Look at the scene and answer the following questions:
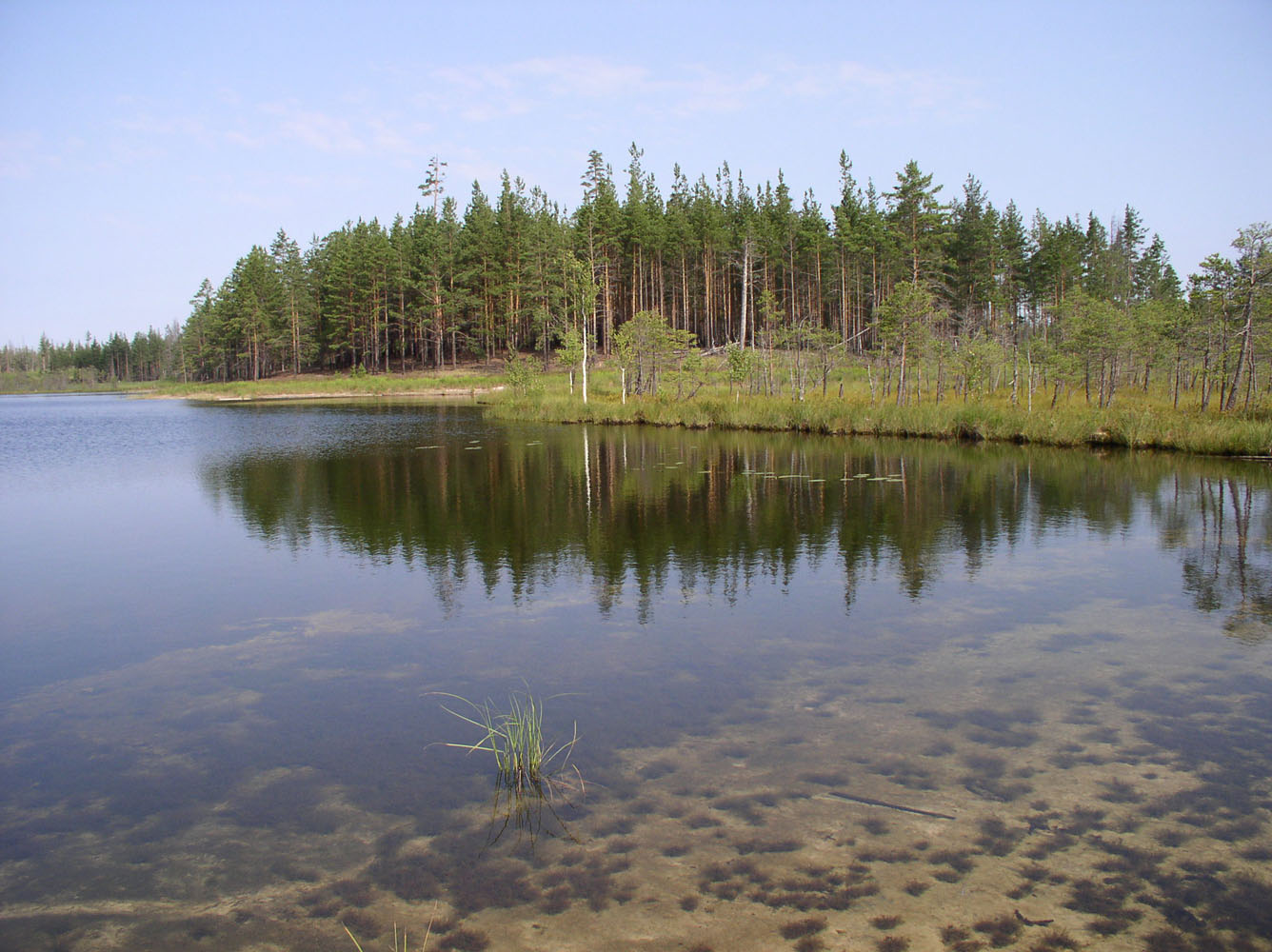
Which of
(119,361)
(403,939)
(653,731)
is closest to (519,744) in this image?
(653,731)

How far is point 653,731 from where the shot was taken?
6.55 metres

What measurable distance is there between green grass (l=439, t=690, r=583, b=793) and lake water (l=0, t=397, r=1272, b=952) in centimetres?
16

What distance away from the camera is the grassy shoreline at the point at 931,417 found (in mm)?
25250

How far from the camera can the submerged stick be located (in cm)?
525

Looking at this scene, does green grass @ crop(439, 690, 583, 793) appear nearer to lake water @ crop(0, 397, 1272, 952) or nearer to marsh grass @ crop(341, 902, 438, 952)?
lake water @ crop(0, 397, 1272, 952)

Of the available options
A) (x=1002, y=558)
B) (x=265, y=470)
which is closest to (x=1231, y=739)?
(x=1002, y=558)

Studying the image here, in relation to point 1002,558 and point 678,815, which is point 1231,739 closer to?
point 678,815

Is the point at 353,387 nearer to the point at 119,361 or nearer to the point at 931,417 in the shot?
the point at 931,417

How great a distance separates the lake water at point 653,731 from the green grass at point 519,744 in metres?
0.16

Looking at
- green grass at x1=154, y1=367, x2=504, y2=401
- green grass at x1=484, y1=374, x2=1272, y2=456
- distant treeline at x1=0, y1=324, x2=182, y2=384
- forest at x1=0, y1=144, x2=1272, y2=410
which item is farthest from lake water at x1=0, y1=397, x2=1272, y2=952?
distant treeline at x1=0, y1=324, x2=182, y2=384

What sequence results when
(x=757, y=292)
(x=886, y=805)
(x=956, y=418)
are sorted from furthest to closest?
(x=757, y=292)
(x=956, y=418)
(x=886, y=805)

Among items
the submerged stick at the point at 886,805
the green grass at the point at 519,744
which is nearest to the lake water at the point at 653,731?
the submerged stick at the point at 886,805

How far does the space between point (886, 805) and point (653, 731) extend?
75.5 inches

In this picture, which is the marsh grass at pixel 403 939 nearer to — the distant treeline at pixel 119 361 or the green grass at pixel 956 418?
the green grass at pixel 956 418
